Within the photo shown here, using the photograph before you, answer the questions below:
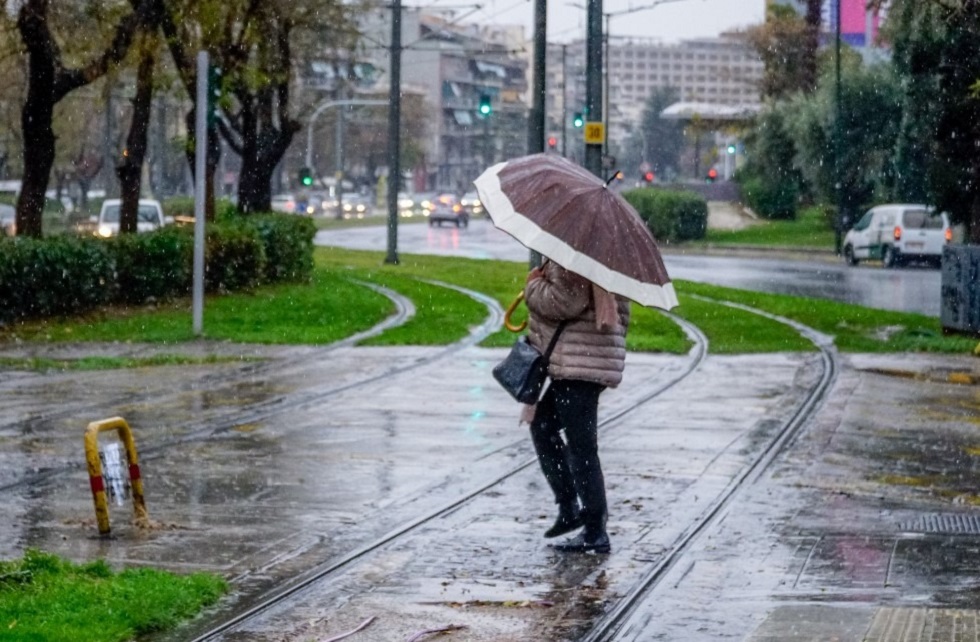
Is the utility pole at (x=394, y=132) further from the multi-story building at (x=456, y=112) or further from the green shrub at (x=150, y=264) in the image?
the multi-story building at (x=456, y=112)

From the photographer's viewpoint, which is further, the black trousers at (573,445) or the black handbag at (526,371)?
the black trousers at (573,445)

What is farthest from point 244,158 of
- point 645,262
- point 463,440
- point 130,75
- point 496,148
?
point 496,148

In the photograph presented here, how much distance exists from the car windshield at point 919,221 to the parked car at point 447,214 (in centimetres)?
3199

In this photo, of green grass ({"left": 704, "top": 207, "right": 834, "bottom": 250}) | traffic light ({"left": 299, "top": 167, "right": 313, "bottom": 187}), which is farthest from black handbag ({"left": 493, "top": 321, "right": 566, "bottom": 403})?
green grass ({"left": 704, "top": 207, "right": 834, "bottom": 250})

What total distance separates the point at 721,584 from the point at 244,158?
29225 millimetres

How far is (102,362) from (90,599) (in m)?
11.5

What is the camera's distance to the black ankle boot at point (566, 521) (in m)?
8.85

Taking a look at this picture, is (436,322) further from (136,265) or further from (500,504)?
(500,504)

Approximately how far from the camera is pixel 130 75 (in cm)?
3350

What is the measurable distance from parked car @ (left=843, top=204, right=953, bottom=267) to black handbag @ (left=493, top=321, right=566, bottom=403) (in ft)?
120

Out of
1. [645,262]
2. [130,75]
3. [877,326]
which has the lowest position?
[877,326]

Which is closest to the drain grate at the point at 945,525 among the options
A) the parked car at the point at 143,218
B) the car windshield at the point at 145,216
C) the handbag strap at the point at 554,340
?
the handbag strap at the point at 554,340

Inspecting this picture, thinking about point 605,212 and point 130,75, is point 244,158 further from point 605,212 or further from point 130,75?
point 605,212

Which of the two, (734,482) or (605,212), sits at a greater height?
(605,212)
